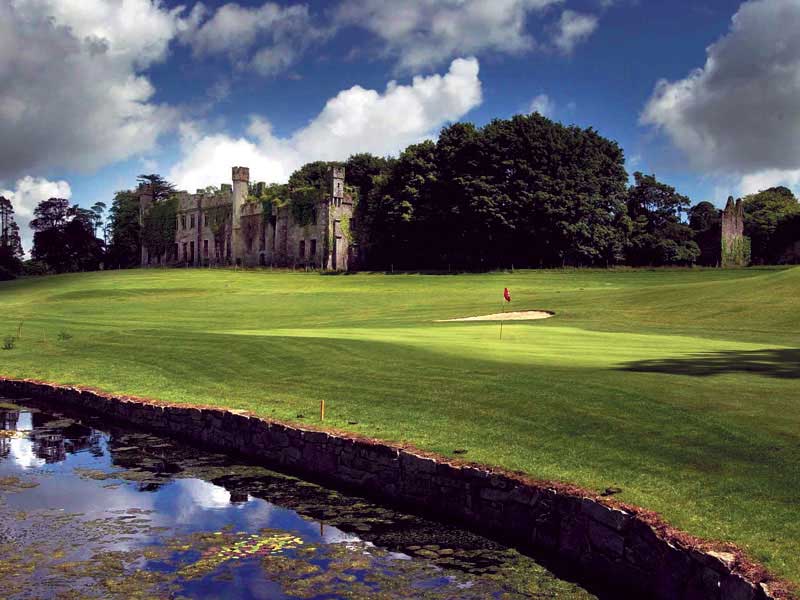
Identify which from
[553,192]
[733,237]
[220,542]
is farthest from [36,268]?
[220,542]

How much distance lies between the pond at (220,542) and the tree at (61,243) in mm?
113674

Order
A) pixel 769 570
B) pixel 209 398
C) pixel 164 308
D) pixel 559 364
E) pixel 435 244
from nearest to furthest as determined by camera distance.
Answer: pixel 769 570, pixel 559 364, pixel 209 398, pixel 164 308, pixel 435 244

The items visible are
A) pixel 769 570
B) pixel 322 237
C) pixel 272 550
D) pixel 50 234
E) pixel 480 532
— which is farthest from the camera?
pixel 50 234

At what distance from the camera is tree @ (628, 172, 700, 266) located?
86.4m

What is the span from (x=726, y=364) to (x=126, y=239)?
127 meters

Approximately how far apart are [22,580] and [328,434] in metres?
6.41

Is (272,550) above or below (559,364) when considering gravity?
below

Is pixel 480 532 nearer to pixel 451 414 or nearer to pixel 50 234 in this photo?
pixel 451 414

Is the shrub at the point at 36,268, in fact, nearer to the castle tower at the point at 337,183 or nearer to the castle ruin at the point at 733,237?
the castle tower at the point at 337,183

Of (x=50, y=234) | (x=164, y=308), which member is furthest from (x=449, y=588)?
(x=50, y=234)

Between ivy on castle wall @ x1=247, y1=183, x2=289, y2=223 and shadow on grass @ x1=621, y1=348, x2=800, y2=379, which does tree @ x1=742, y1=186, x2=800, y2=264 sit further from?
shadow on grass @ x1=621, y1=348, x2=800, y2=379

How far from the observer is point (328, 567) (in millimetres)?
10773

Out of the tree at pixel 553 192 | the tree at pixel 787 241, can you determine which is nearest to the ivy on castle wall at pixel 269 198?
the tree at pixel 553 192

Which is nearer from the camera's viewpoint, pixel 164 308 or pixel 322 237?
pixel 164 308
